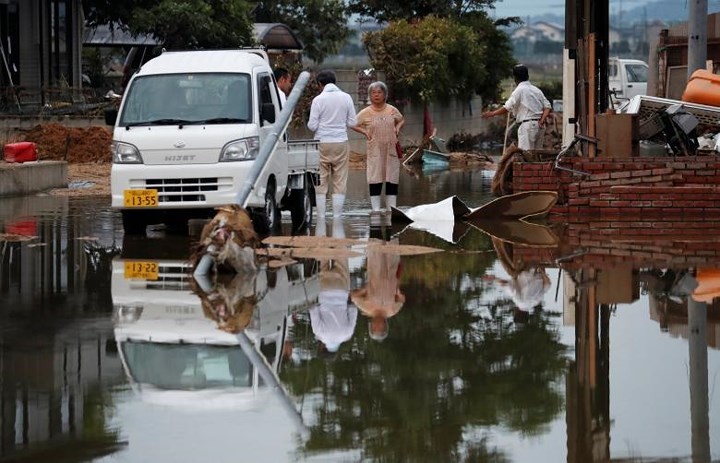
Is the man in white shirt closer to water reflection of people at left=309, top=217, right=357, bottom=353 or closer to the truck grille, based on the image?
the truck grille

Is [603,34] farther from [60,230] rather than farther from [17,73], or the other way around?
[17,73]

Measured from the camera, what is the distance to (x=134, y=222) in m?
15.7

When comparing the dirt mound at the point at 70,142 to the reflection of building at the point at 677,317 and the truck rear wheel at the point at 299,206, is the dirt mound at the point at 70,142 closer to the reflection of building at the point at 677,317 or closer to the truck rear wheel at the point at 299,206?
the truck rear wheel at the point at 299,206

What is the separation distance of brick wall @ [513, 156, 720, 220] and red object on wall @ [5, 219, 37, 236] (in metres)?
6.18

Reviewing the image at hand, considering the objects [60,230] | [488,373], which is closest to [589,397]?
[488,373]

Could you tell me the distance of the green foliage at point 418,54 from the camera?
34.7 meters

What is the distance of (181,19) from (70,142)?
5159mm

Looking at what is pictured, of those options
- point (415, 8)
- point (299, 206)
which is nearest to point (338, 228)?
point (299, 206)

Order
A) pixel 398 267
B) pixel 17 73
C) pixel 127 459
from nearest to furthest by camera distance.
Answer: pixel 127 459
pixel 398 267
pixel 17 73

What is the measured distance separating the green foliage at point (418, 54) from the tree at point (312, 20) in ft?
58.8

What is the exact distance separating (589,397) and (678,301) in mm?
3171

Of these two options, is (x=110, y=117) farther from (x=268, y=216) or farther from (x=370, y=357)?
(x=370, y=357)

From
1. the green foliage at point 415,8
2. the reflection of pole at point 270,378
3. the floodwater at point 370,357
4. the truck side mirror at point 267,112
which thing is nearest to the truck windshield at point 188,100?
the truck side mirror at point 267,112

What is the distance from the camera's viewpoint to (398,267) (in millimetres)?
12695
